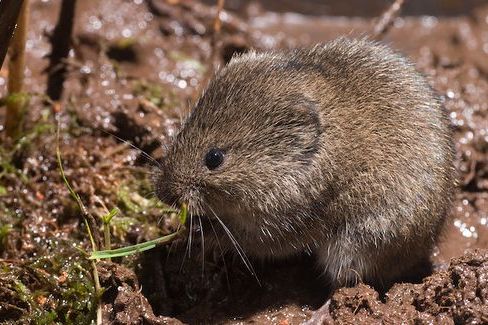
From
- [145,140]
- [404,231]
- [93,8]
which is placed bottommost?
[404,231]

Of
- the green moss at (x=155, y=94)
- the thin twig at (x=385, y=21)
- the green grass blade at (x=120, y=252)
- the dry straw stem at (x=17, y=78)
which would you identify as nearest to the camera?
the green grass blade at (x=120, y=252)

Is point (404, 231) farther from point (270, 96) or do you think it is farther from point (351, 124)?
point (270, 96)

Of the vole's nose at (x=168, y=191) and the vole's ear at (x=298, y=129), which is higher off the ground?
the vole's ear at (x=298, y=129)

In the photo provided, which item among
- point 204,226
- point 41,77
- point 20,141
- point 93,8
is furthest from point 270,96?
point 93,8

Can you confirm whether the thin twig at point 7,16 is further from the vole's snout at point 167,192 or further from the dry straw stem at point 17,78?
the vole's snout at point 167,192

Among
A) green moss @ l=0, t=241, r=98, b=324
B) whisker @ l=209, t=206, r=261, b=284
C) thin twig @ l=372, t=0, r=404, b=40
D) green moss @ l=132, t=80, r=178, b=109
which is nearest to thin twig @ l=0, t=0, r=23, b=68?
green moss @ l=0, t=241, r=98, b=324

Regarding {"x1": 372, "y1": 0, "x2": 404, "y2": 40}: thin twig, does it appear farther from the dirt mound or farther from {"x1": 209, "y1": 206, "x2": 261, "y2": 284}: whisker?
the dirt mound

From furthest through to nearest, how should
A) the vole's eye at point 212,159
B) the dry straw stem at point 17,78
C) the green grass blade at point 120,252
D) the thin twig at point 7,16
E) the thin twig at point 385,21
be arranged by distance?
the thin twig at point 385,21 < the dry straw stem at point 17,78 < the vole's eye at point 212,159 < the green grass blade at point 120,252 < the thin twig at point 7,16

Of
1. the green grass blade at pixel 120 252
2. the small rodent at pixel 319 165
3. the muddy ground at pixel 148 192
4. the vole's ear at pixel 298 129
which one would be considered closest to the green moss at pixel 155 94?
the muddy ground at pixel 148 192
